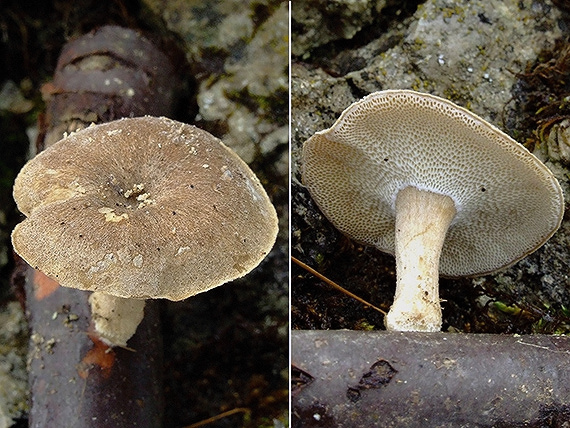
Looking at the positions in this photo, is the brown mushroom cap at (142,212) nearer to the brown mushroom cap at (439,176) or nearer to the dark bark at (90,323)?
the brown mushroom cap at (439,176)

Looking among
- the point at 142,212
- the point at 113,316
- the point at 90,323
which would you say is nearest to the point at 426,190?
the point at 142,212

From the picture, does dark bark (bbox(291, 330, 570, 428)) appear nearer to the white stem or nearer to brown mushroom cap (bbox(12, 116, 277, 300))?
brown mushroom cap (bbox(12, 116, 277, 300))

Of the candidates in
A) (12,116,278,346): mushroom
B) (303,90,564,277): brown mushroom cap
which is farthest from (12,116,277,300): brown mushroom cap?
(303,90,564,277): brown mushroom cap

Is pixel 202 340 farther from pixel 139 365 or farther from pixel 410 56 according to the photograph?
pixel 410 56

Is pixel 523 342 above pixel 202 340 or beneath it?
above

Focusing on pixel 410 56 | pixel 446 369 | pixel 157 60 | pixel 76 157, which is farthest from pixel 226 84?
pixel 446 369

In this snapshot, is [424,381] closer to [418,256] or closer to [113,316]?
[418,256]
